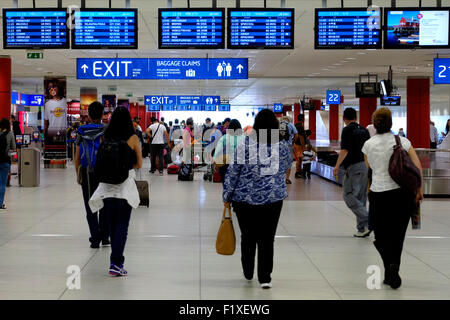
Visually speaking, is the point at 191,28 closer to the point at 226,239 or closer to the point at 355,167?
the point at 355,167

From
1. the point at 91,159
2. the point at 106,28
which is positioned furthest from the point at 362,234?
the point at 106,28

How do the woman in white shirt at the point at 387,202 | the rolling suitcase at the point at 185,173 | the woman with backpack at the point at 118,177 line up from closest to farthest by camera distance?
the woman in white shirt at the point at 387,202 < the woman with backpack at the point at 118,177 < the rolling suitcase at the point at 185,173

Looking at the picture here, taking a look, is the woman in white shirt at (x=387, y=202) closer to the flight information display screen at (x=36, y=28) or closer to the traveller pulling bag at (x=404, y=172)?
the traveller pulling bag at (x=404, y=172)

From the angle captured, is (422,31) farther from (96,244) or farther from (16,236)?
(16,236)

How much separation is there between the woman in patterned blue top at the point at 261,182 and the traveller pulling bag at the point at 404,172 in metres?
0.97

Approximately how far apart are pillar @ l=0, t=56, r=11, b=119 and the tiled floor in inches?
309

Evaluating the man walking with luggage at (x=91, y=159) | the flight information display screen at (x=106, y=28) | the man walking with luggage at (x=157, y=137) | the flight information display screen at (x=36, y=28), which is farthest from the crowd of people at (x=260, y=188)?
the man walking with luggage at (x=157, y=137)

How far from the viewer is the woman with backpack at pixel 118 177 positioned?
619 centimetres

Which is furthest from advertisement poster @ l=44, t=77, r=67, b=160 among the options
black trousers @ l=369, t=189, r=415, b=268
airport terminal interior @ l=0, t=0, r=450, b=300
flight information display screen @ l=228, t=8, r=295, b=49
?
black trousers @ l=369, t=189, r=415, b=268

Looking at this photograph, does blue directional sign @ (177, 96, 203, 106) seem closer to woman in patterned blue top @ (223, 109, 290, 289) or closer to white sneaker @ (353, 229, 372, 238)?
white sneaker @ (353, 229, 372, 238)

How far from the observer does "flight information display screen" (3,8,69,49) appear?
10789mm

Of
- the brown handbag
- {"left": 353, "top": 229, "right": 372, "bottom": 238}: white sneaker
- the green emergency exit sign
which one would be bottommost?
{"left": 353, "top": 229, "right": 372, "bottom": 238}: white sneaker

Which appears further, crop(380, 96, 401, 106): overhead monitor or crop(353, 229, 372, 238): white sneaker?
crop(380, 96, 401, 106): overhead monitor

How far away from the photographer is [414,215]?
615cm
